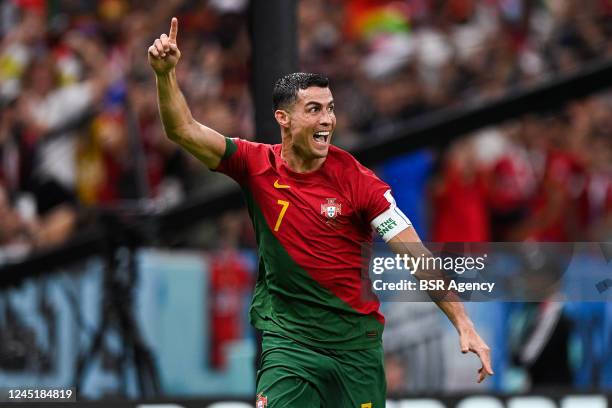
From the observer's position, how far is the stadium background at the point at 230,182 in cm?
956

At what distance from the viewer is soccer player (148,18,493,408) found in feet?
20.5

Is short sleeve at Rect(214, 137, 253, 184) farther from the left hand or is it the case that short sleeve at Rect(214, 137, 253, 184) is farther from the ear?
the left hand

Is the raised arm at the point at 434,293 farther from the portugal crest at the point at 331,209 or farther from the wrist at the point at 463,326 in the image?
the portugal crest at the point at 331,209

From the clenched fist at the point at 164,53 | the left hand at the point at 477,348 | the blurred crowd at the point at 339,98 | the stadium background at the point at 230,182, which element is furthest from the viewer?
the blurred crowd at the point at 339,98

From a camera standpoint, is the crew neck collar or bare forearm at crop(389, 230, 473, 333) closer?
bare forearm at crop(389, 230, 473, 333)

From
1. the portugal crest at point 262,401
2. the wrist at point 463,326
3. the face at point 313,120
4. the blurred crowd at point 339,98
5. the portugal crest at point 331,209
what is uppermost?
the blurred crowd at point 339,98

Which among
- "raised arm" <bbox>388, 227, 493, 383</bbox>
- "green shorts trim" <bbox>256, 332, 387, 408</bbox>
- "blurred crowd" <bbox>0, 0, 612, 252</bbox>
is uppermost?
"blurred crowd" <bbox>0, 0, 612, 252</bbox>

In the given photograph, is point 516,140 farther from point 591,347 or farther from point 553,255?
point 553,255

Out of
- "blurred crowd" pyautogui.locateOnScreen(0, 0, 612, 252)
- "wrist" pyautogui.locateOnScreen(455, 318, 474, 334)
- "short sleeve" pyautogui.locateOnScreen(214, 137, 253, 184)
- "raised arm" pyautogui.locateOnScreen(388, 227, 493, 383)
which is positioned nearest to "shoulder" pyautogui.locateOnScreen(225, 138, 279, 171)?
"short sleeve" pyautogui.locateOnScreen(214, 137, 253, 184)

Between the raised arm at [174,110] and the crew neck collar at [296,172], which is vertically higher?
the raised arm at [174,110]

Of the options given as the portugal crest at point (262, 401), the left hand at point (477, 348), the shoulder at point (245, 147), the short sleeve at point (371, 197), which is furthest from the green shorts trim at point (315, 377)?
the shoulder at point (245, 147)

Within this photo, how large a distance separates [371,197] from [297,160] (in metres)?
0.45

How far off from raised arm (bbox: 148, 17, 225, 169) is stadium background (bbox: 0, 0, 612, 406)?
1.10 metres

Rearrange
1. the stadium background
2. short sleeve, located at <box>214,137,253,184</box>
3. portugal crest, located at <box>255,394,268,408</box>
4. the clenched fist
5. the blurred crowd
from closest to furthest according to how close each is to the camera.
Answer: the clenched fist, portugal crest, located at <box>255,394,268,408</box>, short sleeve, located at <box>214,137,253,184</box>, the stadium background, the blurred crowd
